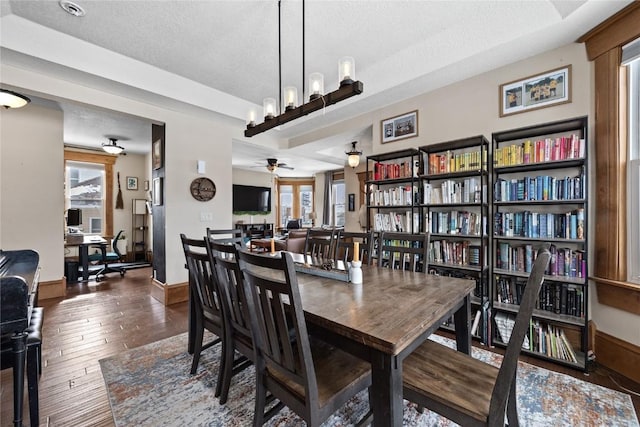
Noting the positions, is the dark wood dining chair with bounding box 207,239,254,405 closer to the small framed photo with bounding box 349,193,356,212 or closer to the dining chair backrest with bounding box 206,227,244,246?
the dining chair backrest with bounding box 206,227,244,246

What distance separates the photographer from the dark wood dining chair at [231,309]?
1.39 metres

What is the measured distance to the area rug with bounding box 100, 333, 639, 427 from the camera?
1600mm

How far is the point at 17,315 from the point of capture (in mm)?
1214

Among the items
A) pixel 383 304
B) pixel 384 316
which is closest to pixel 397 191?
pixel 383 304

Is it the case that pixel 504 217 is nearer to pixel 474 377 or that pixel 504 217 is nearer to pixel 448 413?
pixel 474 377

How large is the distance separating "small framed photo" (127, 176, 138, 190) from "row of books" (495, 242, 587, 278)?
7.85 m

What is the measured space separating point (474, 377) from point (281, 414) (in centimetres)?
114

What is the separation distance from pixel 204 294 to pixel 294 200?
328 inches

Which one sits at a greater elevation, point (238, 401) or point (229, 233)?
point (229, 233)

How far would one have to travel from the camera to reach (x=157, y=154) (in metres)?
4.02

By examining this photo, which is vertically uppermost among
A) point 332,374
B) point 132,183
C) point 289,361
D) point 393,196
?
point 132,183

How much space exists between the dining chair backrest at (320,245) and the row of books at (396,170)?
45.6 inches

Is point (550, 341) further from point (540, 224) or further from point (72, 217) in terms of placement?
point (72, 217)

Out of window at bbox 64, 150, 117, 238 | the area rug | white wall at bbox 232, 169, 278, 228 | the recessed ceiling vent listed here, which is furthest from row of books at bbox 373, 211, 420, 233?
window at bbox 64, 150, 117, 238
